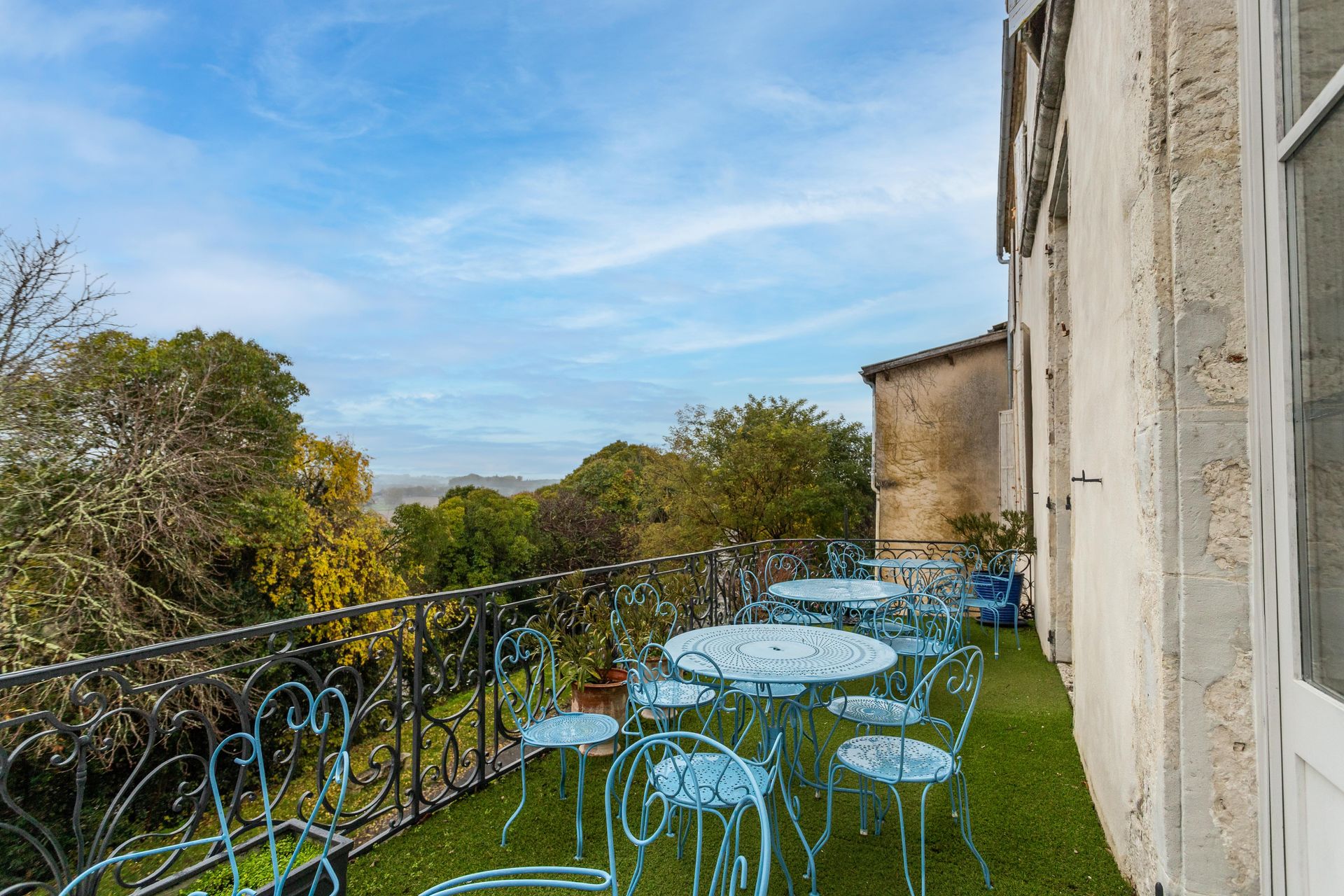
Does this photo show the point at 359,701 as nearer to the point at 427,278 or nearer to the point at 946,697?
the point at 946,697

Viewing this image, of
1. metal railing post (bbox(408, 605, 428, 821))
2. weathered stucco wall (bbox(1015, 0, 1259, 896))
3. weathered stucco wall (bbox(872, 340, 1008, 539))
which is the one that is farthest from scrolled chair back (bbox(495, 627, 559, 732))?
weathered stucco wall (bbox(872, 340, 1008, 539))

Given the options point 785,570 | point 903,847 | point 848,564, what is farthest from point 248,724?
point 848,564

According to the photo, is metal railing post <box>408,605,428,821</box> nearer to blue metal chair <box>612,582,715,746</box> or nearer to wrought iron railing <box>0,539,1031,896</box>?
wrought iron railing <box>0,539,1031,896</box>

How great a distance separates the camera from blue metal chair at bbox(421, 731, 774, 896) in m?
1.12

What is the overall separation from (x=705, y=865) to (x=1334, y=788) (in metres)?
1.94

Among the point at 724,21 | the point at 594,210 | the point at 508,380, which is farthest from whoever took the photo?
the point at 508,380

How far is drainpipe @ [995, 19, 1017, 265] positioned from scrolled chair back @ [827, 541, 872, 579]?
195 inches

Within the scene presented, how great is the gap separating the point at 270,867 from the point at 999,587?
6.58 metres

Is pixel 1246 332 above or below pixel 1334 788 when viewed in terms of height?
above

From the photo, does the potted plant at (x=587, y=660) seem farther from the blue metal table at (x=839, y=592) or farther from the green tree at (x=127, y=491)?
the green tree at (x=127, y=491)

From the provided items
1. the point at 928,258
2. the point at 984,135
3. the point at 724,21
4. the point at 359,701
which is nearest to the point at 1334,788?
the point at 359,701

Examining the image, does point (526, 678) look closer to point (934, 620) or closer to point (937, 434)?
point (934, 620)

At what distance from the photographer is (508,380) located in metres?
22.0

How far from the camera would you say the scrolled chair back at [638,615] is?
3.80 meters
